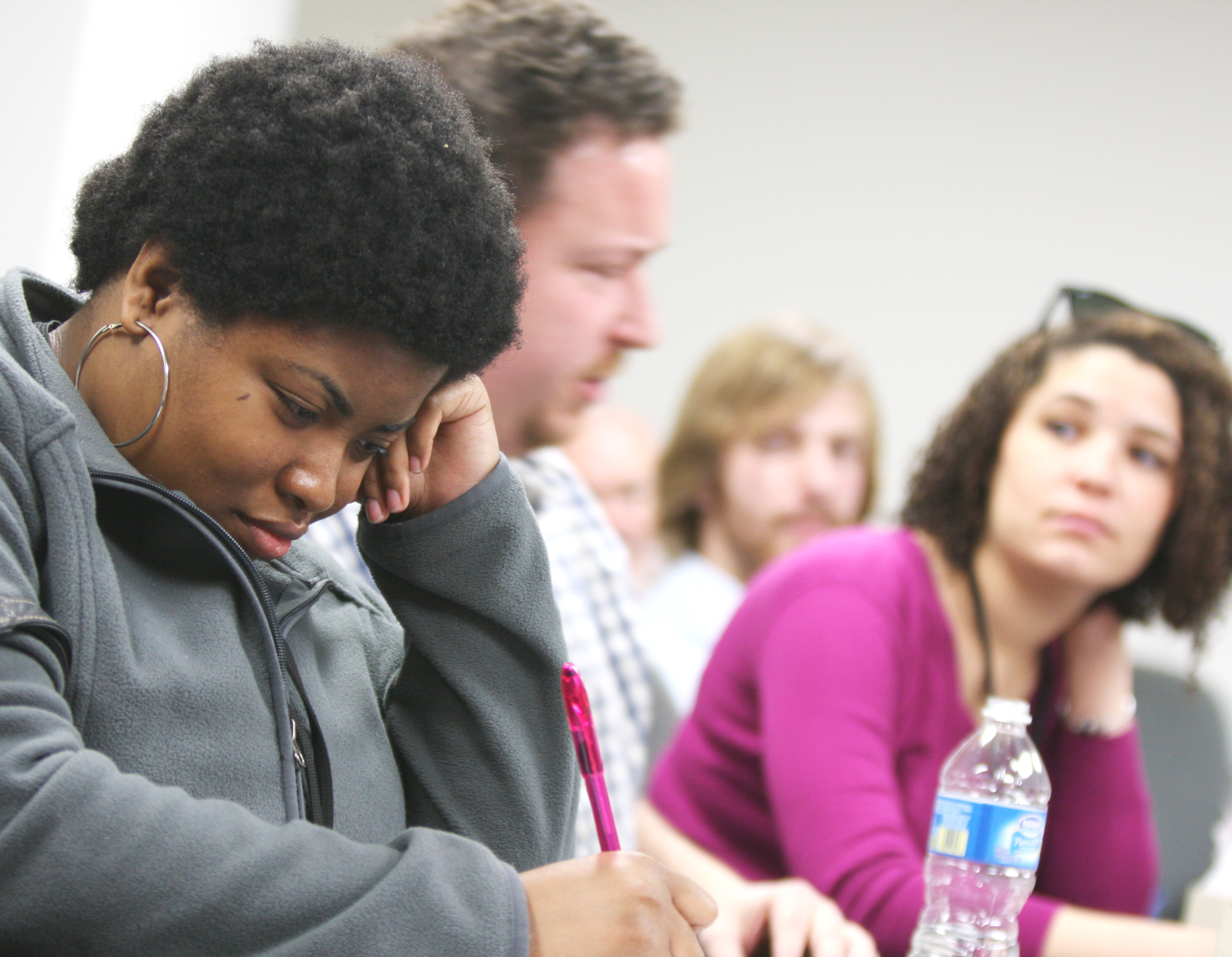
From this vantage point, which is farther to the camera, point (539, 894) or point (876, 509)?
point (876, 509)

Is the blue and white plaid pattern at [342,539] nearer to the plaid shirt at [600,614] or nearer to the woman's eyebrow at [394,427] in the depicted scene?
the plaid shirt at [600,614]

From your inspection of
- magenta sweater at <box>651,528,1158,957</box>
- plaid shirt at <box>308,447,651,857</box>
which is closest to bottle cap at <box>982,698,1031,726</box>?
magenta sweater at <box>651,528,1158,957</box>

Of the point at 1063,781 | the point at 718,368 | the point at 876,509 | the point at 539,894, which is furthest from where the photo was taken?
the point at 876,509

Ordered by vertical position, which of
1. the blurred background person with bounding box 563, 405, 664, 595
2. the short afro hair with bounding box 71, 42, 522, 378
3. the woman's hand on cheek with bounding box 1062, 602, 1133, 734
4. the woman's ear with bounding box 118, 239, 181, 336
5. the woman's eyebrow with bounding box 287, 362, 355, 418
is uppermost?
the short afro hair with bounding box 71, 42, 522, 378

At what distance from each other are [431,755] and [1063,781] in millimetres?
1010

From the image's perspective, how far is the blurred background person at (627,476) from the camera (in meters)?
3.03

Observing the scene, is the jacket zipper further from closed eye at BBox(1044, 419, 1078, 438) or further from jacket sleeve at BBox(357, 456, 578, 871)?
closed eye at BBox(1044, 419, 1078, 438)

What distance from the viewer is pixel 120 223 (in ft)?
2.48

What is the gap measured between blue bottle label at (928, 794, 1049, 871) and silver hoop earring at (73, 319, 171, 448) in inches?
25.1

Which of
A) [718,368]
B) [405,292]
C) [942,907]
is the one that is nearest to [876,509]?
[718,368]

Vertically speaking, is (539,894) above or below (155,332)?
below

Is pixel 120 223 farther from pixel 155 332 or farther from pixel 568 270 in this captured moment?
pixel 568 270

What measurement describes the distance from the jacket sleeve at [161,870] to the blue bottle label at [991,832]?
45 cm

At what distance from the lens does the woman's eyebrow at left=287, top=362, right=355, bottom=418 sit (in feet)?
2.34
